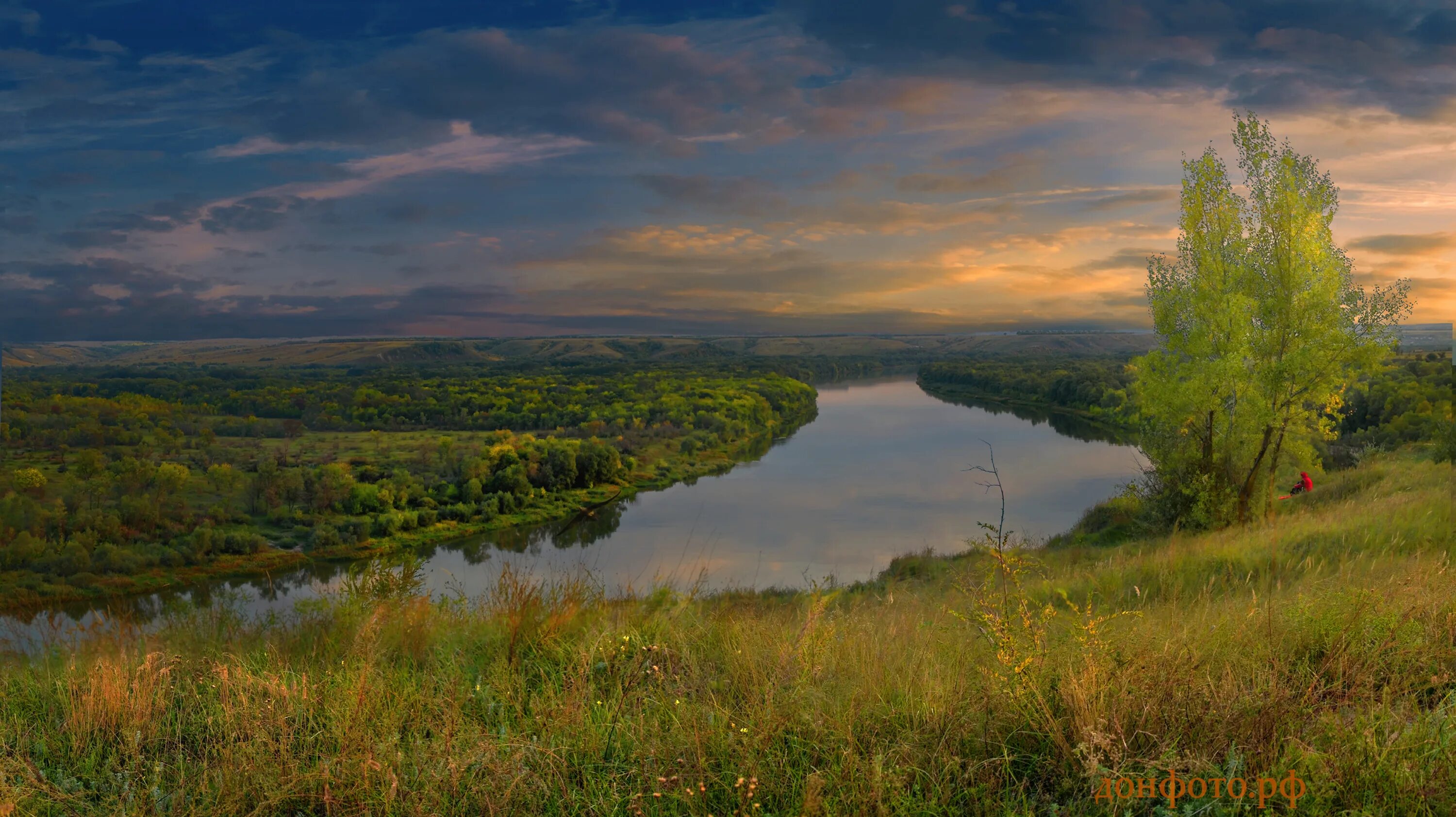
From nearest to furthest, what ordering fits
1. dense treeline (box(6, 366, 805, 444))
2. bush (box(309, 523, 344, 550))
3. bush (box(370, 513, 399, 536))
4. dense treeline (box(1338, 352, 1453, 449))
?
dense treeline (box(1338, 352, 1453, 449)) < bush (box(309, 523, 344, 550)) < bush (box(370, 513, 399, 536)) < dense treeline (box(6, 366, 805, 444))

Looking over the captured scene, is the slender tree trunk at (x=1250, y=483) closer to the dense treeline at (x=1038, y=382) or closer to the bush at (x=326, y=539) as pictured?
the dense treeline at (x=1038, y=382)

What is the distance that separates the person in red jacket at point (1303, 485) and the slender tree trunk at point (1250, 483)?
16.7ft

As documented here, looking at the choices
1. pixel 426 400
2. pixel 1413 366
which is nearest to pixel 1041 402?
pixel 1413 366

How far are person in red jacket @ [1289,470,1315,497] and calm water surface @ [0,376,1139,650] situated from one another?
4.34 m

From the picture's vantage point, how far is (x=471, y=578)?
1249 inches

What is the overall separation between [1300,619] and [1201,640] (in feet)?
2.03

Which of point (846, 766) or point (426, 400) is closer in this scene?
point (846, 766)

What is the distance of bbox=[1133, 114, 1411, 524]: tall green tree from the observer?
13.7m

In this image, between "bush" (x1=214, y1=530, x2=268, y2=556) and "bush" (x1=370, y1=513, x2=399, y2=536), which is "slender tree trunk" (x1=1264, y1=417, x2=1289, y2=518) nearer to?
"bush" (x1=370, y1=513, x2=399, y2=536)

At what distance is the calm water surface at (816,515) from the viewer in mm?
29625

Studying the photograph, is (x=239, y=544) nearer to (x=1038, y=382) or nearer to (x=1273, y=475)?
(x=1273, y=475)

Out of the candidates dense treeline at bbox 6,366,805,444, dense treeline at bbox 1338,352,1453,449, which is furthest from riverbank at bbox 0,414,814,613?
dense treeline at bbox 1338,352,1453,449

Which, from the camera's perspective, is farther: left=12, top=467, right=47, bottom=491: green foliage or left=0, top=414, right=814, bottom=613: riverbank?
left=12, top=467, right=47, bottom=491: green foliage

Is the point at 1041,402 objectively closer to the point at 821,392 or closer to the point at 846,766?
the point at 821,392
